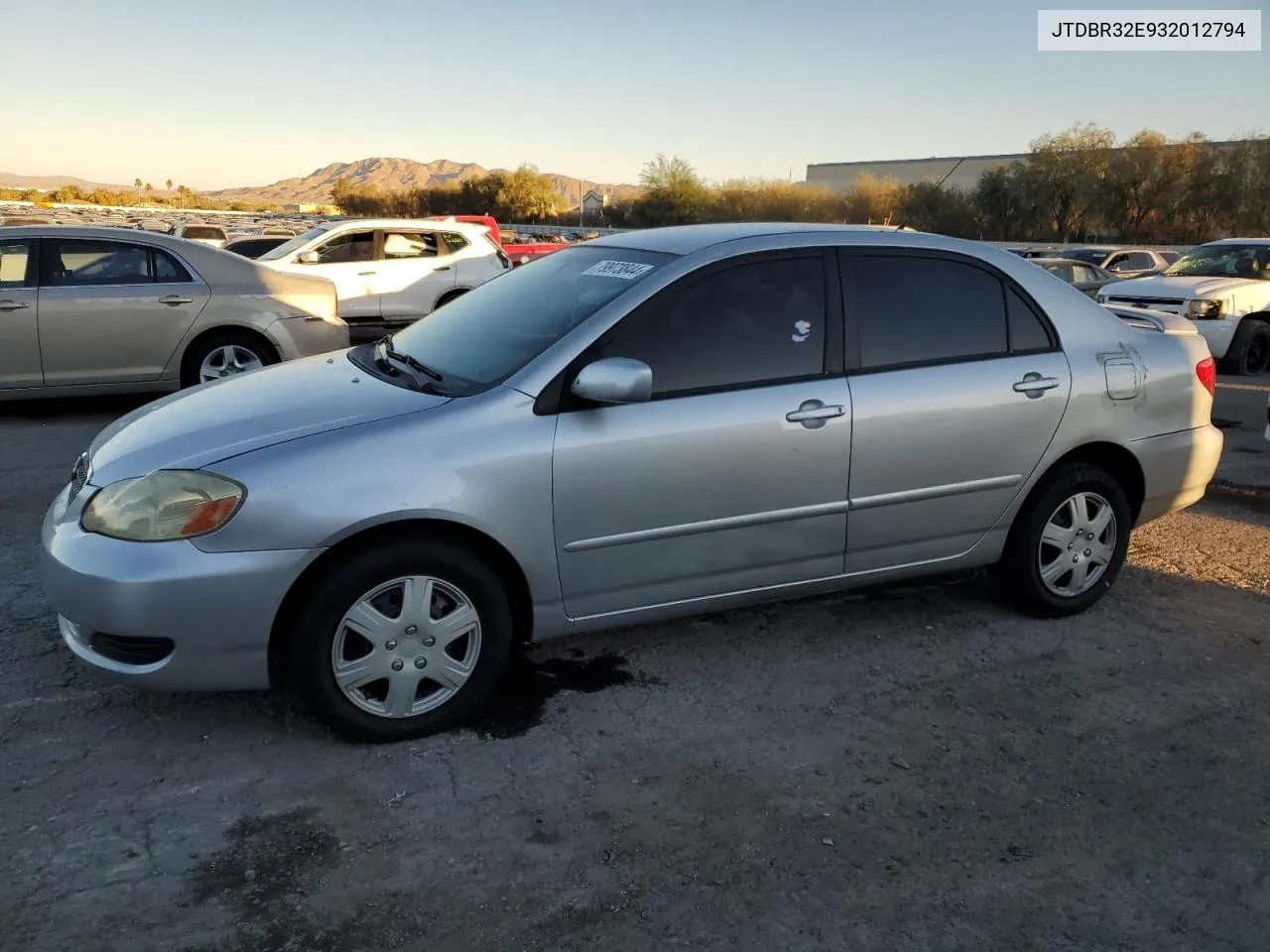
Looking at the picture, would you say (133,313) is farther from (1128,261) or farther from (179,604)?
(1128,261)

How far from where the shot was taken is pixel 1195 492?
4758 millimetres

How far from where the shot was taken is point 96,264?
805 cm

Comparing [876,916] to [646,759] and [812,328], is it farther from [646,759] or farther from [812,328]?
[812,328]

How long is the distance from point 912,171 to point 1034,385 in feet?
226

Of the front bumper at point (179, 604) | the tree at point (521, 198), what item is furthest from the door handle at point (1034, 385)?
the tree at point (521, 198)

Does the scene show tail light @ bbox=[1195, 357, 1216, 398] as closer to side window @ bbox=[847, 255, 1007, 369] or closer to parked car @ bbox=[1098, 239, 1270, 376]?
side window @ bbox=[847, 255, 1007, 369]

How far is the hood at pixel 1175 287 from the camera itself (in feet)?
39.3

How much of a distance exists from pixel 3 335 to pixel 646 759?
680cm

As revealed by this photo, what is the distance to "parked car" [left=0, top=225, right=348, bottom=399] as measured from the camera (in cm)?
779

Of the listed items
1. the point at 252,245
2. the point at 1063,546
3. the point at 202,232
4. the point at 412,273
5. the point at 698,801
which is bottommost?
the point at 698,801

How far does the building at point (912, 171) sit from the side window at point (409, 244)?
46.4 meters

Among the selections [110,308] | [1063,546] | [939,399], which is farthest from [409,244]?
[1063,546]

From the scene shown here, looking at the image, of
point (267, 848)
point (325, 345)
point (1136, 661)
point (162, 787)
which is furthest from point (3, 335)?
point (1136, 661)

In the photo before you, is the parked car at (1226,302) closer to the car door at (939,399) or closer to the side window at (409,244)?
the side window at (409,244)
